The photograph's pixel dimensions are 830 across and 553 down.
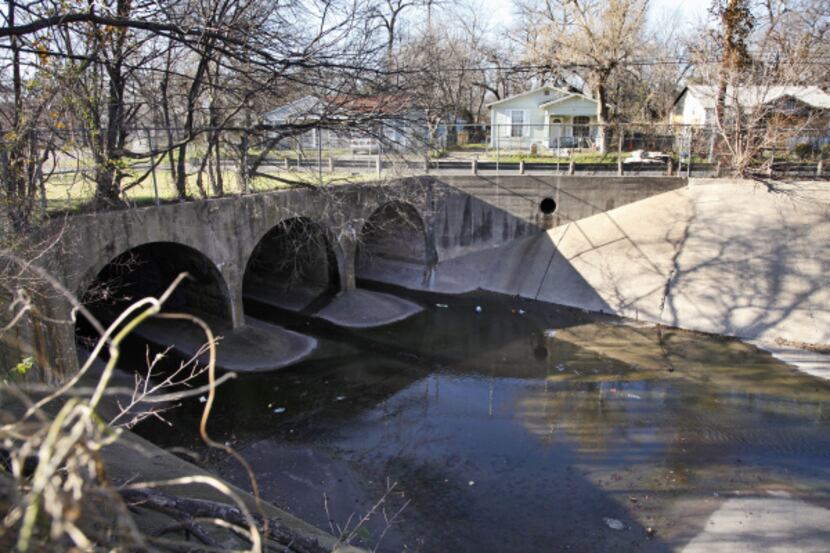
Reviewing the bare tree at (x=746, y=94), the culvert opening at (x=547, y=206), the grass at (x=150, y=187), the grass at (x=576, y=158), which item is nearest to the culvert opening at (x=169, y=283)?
the grass at (x=150, y=187)

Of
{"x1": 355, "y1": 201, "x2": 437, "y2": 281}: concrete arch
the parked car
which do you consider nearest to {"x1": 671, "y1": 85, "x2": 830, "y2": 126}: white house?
{"x1": 355, "y1": 201, "x2": 437, "y2": 281}: concrete arch

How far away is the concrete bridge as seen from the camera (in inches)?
559

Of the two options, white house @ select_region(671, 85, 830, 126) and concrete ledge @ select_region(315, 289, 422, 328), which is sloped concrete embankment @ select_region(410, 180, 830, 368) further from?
white house @ select_region(671, 85, 830, 126)

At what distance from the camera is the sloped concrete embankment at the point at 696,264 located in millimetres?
18672

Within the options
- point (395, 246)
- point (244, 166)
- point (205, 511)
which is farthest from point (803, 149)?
point (205, 511)

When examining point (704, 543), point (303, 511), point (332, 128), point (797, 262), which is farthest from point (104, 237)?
point (797, 262)

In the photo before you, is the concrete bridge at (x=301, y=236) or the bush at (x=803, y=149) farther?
the bush at (x=803, y=149)

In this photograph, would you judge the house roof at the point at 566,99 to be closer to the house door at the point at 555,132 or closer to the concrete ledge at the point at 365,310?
the house door at the point at 555,132

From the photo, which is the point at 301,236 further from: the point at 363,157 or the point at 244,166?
the point at 363,157

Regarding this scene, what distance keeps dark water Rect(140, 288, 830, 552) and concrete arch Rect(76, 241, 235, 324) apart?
→ 10.6ft

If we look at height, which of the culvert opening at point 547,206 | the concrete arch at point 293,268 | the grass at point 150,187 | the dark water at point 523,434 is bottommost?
the dark water at point 523,434

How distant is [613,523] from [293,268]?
15.8 metres

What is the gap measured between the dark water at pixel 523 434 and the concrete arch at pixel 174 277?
10.6 feet

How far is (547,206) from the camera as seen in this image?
2456cm
